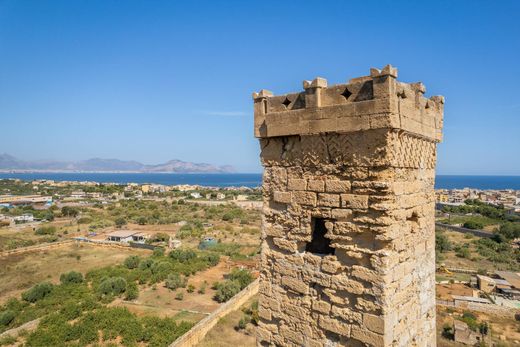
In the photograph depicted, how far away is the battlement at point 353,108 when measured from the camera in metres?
3.78

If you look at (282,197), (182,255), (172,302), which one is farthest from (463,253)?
(282,197)

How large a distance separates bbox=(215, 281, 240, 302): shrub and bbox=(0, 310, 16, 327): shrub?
9.66m

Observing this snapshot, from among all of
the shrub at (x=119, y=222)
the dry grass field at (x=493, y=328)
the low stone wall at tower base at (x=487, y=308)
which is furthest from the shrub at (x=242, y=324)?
the shrub at (x=119, y=222)

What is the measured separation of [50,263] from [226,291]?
15.1 metres

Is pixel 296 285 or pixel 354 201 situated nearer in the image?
pixel 354 201

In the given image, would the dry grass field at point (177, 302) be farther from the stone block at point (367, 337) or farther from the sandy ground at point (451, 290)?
the stone block at point (367, 337)

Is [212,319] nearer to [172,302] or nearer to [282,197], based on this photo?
[172,302]

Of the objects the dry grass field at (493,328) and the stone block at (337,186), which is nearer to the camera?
the stone block at (337,186)

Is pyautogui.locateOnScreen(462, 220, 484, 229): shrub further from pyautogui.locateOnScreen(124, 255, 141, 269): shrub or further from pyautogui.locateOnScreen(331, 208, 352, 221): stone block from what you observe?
pyautogui.locateOnScreen(331, 208, 352, 221): stone block

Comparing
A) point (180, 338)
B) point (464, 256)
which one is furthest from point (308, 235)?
point (464, 256)

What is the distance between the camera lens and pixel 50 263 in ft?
83.2

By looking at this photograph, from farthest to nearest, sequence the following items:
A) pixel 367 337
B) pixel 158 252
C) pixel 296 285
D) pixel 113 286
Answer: pixel 158 252 < pixel 113 286 < pixel 296 285 < pixel 367 337

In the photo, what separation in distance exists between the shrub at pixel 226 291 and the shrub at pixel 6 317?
9.66 metres

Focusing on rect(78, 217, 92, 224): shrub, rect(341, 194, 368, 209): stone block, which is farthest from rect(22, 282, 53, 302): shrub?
rect(78, 217, 92, 224): shrub
